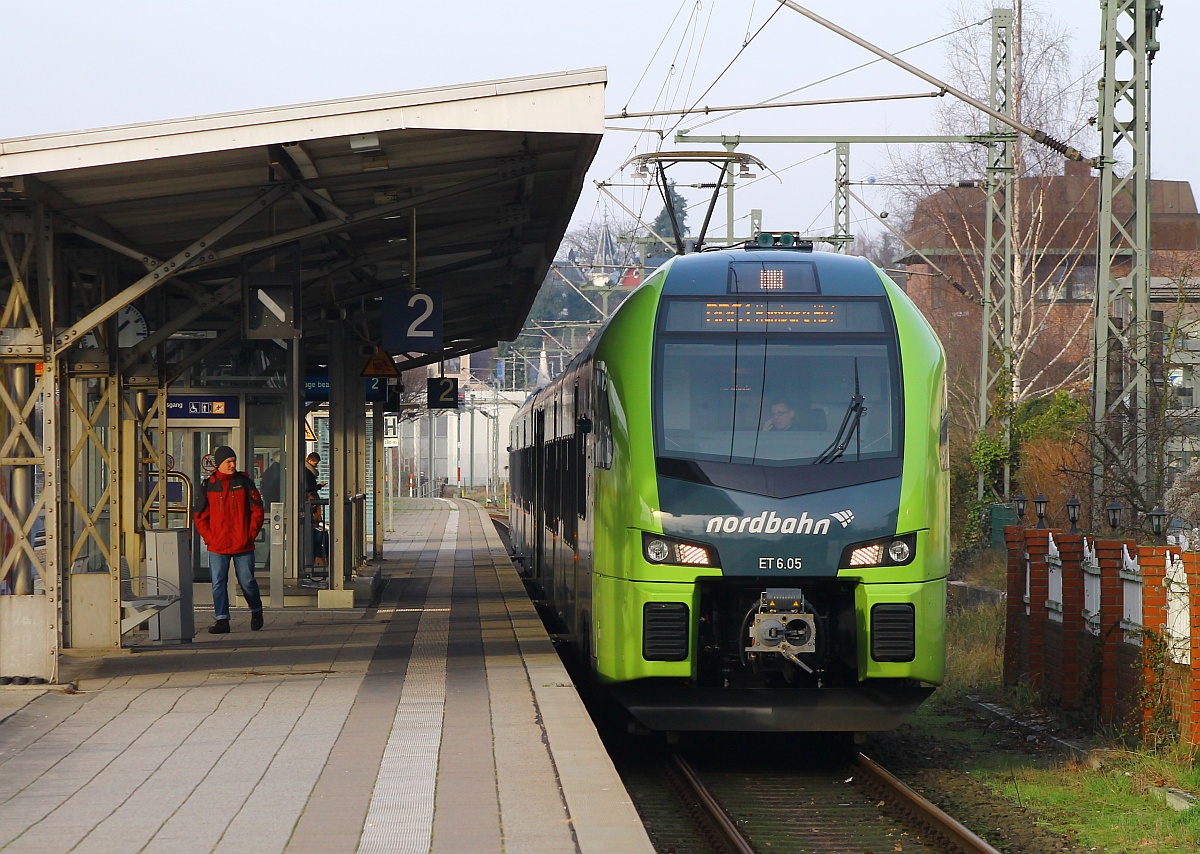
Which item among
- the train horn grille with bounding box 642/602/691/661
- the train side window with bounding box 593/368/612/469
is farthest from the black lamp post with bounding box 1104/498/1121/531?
the train horn grille with bounding box 642/602/691/661

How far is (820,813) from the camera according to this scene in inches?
351

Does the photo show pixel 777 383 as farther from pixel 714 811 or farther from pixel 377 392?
pixel 377 392

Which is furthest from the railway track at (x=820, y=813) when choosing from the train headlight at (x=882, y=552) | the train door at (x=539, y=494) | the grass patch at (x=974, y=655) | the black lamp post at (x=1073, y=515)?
the train door at (x=539, y=494)

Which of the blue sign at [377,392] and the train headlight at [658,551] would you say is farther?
the blue sign at [377,392]

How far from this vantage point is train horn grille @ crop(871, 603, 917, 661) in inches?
366

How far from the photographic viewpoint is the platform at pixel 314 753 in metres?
6.30

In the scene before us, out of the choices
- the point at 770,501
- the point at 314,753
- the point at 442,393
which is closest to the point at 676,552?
the point at 770,501

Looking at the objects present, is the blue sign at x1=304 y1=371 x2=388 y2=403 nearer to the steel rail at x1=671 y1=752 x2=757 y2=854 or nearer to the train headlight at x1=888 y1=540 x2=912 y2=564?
the steel rail at x1=671 y1=752 x2=757 y2=854

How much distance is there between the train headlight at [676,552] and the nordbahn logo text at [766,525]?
0.42ft

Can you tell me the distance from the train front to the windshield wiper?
0.01 meters

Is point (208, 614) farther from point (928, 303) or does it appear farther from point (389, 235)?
point (928, 303)

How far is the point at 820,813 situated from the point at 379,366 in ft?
38.5

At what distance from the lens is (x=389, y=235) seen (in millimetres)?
15102

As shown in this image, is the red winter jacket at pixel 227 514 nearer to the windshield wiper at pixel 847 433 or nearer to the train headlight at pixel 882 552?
the windshield wiper at pixel 847 433
